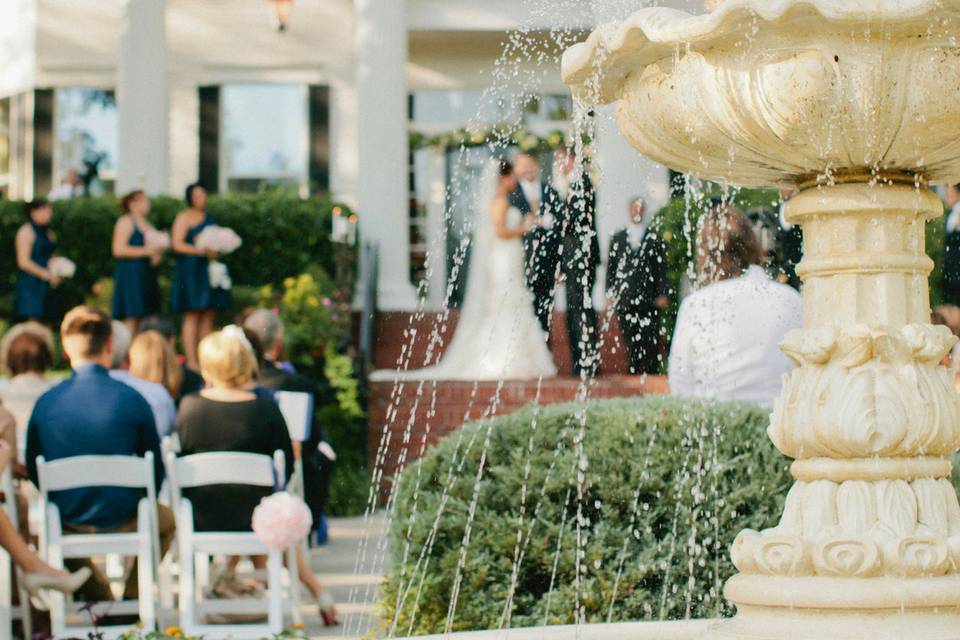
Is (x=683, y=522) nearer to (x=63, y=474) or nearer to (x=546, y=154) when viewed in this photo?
(x=63, y=474)

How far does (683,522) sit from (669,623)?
1.02 m

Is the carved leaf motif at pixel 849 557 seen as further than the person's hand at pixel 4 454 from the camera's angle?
No

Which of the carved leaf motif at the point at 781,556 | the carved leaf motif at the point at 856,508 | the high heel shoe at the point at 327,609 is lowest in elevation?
the high heel shoe at the point at 327,609

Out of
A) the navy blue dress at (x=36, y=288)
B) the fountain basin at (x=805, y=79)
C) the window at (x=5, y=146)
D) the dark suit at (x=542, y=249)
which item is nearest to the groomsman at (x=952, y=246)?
the dark suit at (x=542, y=249)

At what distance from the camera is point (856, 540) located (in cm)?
438

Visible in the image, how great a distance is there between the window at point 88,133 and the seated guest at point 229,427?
1377 centimetres

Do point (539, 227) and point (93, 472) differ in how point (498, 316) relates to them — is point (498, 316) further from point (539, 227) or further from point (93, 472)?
point (93, 472)

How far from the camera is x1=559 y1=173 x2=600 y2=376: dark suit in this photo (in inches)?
530

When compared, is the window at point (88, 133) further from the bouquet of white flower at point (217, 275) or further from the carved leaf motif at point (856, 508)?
the carved leaf motif at point (856, 508)

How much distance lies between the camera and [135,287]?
15.2m

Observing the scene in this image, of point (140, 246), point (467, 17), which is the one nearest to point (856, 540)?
point (140, 246)

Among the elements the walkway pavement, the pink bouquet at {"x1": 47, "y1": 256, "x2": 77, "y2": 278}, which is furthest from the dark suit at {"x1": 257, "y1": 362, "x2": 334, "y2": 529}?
the pink bouquet at {"x1": 47, "y1": 256, "x2": 77, "y2": 278}

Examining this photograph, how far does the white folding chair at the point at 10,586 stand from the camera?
7.35 meters

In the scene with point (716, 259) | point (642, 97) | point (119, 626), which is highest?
point (642, 97)
